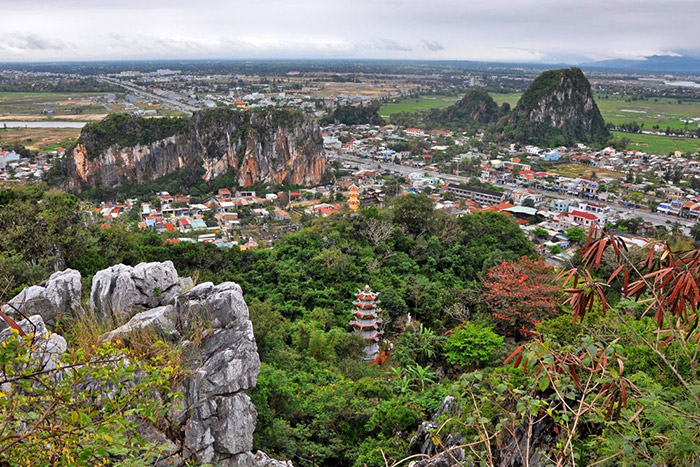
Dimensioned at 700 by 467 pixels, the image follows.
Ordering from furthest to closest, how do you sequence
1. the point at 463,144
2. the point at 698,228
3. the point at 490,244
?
the point at 463,144 < the point at 698,228 < the point at 490,244

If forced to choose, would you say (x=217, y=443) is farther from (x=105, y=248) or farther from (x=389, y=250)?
(x=389, y=250)

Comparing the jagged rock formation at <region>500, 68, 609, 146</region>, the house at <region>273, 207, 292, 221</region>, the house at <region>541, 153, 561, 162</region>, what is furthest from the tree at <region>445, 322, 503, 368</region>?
the jagged rock formation at <region>500, 68, 609, 146</region>

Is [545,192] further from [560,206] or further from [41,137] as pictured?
[41,137]

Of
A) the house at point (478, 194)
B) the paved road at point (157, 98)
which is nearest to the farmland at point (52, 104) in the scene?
the paved road at point (157, 98)

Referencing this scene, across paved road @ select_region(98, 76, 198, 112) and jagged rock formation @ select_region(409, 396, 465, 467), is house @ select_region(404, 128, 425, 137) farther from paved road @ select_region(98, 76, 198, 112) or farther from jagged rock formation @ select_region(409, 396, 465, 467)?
jagged rock formation @ select_region(409, 396, 465, 467)

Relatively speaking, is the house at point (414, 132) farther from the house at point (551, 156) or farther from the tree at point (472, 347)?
the tree at point (472, 347)

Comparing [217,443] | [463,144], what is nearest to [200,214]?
[217,443]

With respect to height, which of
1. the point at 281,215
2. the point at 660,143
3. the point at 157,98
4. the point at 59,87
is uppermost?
the point at 59,87

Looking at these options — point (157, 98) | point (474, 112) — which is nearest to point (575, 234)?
point (474, 112)
